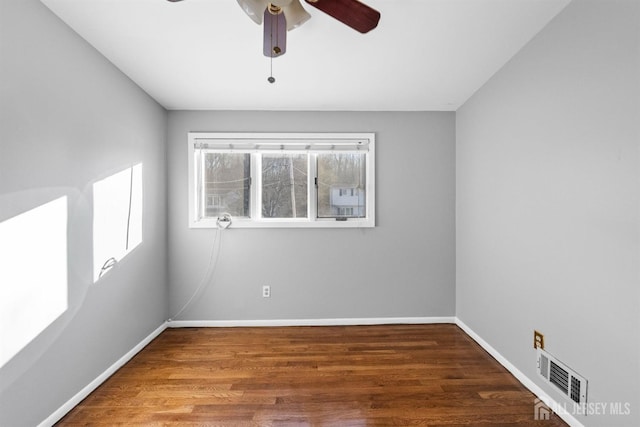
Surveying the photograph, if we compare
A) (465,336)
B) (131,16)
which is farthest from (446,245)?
(131,16)

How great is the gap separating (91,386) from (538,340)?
300cm

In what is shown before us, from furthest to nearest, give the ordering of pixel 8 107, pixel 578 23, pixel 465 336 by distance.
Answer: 1. pixel 465 336
2. pixel 578 23
3. pixel 8 107

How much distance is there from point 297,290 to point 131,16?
2544 mm

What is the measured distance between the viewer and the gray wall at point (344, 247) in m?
3.02

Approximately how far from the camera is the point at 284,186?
10.3 ft

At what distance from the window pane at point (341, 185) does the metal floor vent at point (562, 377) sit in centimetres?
185

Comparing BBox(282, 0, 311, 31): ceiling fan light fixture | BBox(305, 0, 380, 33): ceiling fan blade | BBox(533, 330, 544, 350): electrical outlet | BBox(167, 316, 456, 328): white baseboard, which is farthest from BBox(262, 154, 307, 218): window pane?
BBox(533, 330, 544, 350): electrical outlet

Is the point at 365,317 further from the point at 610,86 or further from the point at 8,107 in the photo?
the point at 8,107

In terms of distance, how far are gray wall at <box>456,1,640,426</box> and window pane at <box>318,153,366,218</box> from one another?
1.18 meters

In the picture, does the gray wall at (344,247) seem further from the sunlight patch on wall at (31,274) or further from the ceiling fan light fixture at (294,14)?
the ceiling fan light fixture at (294,14)

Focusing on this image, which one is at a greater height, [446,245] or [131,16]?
[131,16]

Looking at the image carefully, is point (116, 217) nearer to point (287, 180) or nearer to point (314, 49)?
point (287, 180)

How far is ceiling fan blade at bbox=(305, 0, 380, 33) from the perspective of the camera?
3.98 feet

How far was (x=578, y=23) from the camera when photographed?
5.14 ft
